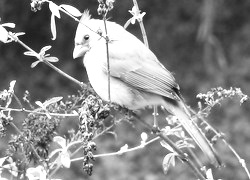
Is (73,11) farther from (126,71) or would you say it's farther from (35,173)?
(126,71)

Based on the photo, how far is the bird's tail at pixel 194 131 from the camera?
2.17 meters

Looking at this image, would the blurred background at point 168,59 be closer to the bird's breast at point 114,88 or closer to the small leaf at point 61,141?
the bird's breast at point 114,88

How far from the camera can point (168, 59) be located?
9.05 metres

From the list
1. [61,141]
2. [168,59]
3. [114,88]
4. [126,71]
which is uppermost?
[168,59]

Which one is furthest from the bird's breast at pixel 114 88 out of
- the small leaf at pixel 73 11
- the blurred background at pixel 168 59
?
the blurred background at pixel 168 59

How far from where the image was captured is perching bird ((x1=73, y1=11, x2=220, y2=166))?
2.81m

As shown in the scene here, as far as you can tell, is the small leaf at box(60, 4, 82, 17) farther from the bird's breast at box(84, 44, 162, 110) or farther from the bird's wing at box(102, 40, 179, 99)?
the bird's wing at box(102, 40, 179, 99)

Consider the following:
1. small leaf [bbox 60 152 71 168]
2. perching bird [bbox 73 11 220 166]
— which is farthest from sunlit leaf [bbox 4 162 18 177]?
perching bird [bbox 73 11 220 166]

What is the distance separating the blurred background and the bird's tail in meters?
4.57

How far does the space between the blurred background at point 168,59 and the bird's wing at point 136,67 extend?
4194mm

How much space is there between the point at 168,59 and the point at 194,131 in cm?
664

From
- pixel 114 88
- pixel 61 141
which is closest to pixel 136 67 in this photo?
pixel 114 88

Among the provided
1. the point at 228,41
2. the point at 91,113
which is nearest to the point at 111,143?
the point at 228,41

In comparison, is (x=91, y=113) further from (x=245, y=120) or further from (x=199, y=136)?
(x=245, y=120)
